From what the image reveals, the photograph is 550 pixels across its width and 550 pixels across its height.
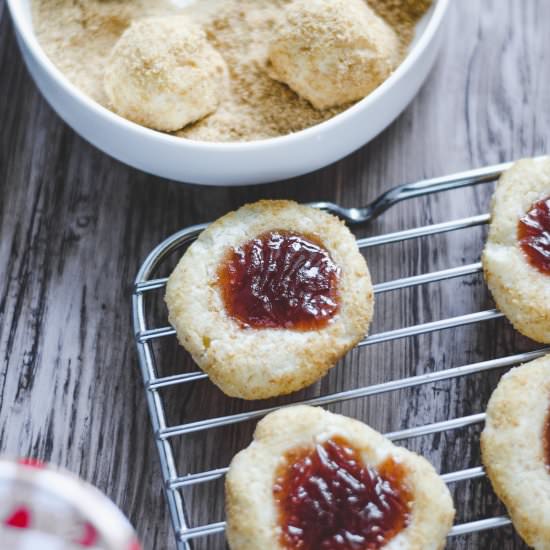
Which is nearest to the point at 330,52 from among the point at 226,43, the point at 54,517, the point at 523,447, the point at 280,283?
the point at 226,43

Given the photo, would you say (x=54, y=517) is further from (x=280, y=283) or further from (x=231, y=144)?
(x=231, y=144)

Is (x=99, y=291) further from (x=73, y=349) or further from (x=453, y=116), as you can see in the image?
(x=453, y=116)

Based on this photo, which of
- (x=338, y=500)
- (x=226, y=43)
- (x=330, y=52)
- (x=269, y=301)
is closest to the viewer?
(x=338, y=500)

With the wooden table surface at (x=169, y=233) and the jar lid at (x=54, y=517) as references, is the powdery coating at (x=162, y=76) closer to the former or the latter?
the wooden table surface at (x=169, y=233)

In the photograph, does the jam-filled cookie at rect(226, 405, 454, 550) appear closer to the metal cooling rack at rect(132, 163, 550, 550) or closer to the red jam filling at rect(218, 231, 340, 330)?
the metal cooling rack at rect(132, 163, 550, 550)

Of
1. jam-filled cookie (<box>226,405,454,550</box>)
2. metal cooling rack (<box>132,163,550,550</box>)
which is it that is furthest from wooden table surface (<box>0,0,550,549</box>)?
jam-filled cookie (<box>226,405,454,550</box>)

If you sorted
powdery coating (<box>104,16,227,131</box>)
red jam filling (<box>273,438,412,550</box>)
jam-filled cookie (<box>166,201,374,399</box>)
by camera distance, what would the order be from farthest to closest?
powdery coating (<box>104,16,227,131</box>)
jam-filled cookie (<box>166,201,374,399</box>)
red jam filling (<box>273,438,412,550</box>)
